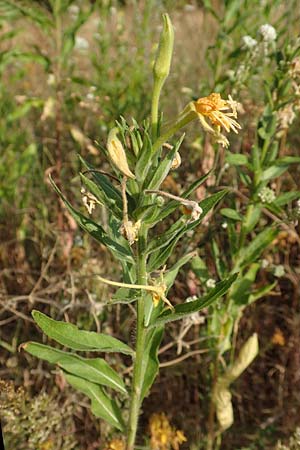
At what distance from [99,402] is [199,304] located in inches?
19.6

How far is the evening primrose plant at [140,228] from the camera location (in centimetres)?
114

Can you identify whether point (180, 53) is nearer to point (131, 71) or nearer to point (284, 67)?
point (131, 71)

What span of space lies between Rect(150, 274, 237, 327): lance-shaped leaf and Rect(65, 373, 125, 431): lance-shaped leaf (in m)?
0.36

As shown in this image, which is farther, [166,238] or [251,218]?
[251,218]

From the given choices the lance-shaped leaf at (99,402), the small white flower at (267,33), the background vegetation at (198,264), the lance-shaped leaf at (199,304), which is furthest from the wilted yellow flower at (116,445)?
the small white flower at (267,33)

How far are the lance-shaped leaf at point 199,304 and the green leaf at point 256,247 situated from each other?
1.98ft

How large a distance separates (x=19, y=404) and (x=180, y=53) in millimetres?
3451

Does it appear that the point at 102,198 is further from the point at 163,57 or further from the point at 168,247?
the point at 163,57

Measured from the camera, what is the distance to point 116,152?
1113 millimetres

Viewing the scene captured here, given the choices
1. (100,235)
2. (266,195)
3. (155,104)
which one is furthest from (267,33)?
(100,235)

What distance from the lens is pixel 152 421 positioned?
209 centimetres

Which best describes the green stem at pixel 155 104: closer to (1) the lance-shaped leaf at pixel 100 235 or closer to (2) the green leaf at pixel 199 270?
(1) the lance-shaped leaf at pixel 100 235

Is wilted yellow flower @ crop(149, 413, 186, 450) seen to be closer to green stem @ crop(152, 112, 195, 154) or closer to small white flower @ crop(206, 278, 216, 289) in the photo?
small white flower @ crop(206, 278, 216, 289)

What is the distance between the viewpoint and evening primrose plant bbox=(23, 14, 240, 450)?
114 cm
